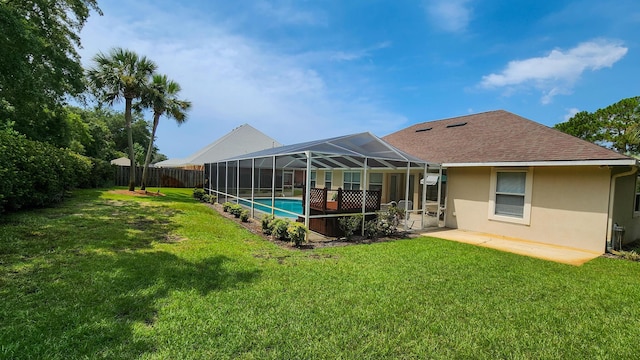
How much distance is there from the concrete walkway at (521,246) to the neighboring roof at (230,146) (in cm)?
2289

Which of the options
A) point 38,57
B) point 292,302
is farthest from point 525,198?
point 38,57

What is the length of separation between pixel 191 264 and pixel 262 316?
248 cm

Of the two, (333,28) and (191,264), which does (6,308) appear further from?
(333,28)

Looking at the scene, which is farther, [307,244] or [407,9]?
[407,9]

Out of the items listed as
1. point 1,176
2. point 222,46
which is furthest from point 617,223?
point 1,176

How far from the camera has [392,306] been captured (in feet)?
12.4

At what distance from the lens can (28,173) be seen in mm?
7645

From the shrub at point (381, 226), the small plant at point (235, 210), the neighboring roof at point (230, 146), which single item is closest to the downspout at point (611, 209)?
the shrub at point (381, 226)

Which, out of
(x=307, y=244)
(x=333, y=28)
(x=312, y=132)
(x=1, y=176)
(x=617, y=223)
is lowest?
(x=307, y=244)

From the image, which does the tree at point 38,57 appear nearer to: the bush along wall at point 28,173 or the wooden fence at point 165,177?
the bush along wall at point 28,173

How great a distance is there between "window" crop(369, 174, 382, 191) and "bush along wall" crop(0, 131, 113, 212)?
13.5m

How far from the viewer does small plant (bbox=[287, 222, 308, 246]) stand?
7020 millimetres

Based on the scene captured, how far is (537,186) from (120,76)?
67.8ft

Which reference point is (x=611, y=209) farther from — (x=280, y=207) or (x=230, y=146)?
(x=230, y=146)
